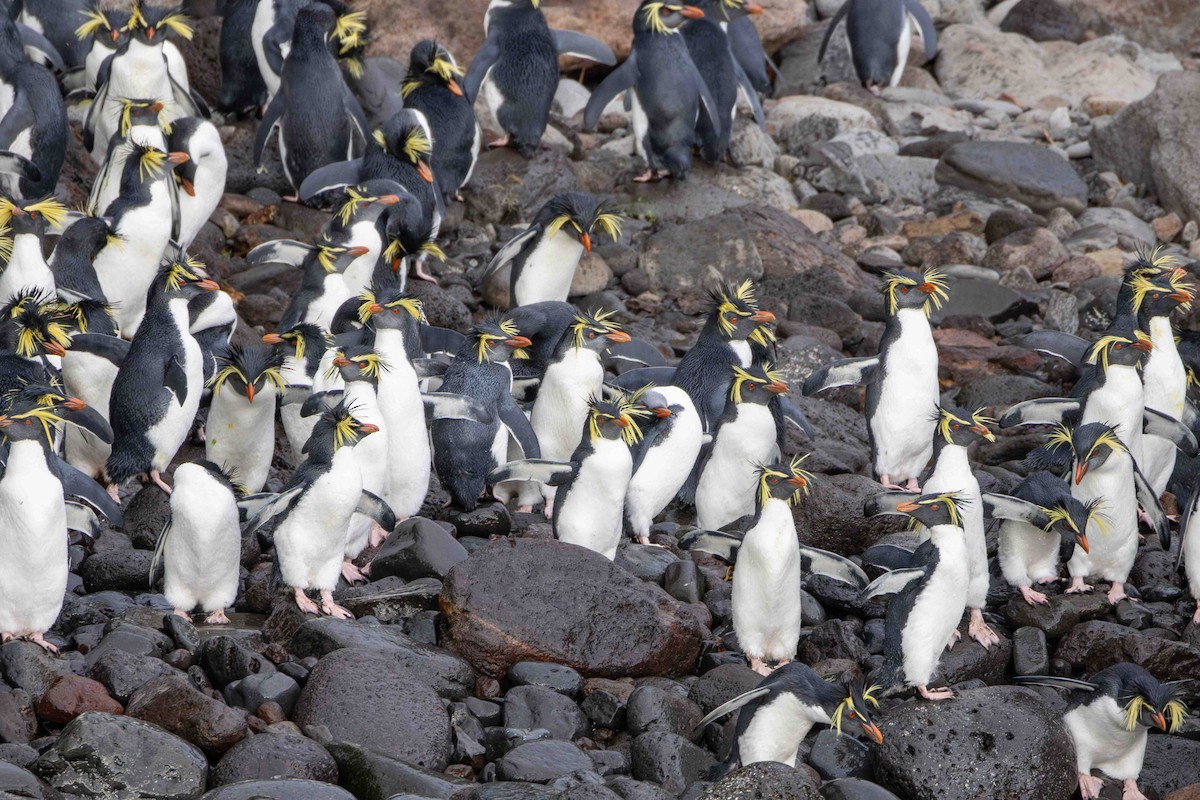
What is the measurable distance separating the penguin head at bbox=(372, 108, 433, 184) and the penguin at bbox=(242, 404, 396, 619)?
3990 mm

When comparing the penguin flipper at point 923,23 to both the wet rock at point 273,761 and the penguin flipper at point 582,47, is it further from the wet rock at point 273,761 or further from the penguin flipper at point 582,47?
the wet rock at point 273,761

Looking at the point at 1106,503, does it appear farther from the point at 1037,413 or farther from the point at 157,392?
the point at 157,392

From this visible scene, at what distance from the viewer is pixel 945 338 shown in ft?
32.4

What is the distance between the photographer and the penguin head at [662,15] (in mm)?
11781

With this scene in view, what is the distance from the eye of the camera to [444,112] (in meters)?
10.6

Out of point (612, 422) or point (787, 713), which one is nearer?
point (787, 713)

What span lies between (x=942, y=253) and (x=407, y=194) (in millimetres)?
4264

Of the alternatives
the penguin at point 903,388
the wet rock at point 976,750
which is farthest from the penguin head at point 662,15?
the wet rock at point 976,750

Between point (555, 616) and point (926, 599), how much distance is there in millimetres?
1392

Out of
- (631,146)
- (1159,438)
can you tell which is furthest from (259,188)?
(1159,438)

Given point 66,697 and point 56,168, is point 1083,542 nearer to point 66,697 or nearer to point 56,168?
point 66,697

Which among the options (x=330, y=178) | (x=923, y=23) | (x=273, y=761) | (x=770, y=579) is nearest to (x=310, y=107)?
(x=330, y=178)

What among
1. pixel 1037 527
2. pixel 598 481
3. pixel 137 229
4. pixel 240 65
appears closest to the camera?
pixel 598 481

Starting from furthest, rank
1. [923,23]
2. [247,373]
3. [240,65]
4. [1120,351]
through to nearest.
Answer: [923,23] < [240,65] < [1120,351] < [247,373]
